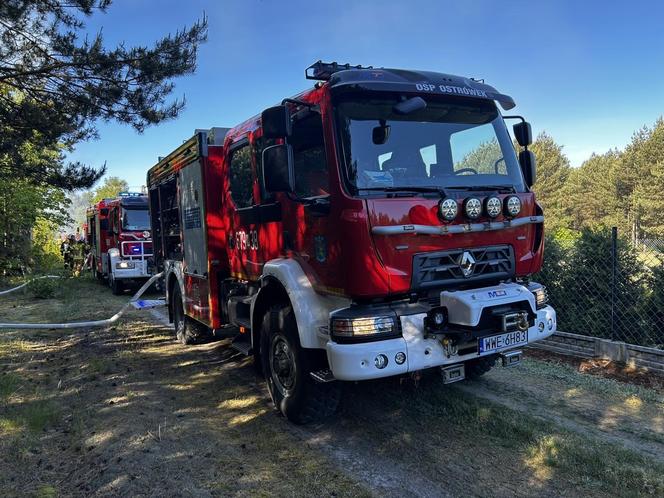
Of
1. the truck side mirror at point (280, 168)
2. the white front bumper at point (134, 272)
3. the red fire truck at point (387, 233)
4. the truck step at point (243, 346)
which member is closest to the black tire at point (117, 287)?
the white front bumper at point (134, 272)

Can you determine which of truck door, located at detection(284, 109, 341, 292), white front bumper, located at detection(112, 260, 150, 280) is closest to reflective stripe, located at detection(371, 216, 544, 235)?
truck door, located at detection(284, 109, 341, 292)

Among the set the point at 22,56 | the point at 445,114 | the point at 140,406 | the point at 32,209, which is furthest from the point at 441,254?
the point at 32,209

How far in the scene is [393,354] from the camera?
347 cm

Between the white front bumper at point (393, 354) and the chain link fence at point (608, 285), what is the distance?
3.36 metres

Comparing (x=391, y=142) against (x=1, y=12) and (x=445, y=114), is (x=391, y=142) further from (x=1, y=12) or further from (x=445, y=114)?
(x=1, y=12)

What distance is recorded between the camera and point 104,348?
293 inches

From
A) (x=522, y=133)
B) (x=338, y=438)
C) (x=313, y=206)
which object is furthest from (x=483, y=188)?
(x=338, y=438)

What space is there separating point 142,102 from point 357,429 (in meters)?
6.68

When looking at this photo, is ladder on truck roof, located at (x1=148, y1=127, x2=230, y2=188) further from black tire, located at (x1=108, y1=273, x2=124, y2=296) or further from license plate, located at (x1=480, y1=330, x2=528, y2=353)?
black tire, located at (x1=108, y1=273, x2=124, y2=296)

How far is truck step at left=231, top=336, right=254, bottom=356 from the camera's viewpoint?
5212mm

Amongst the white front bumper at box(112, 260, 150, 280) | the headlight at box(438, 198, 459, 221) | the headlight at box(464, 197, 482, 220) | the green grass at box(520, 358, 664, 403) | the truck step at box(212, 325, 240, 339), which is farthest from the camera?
the white front bumper at box(112, 260, 150, 280)

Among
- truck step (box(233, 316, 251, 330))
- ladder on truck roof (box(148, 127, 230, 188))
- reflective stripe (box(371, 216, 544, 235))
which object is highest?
ladder on truck roof (box(148, 127, 230, 188))

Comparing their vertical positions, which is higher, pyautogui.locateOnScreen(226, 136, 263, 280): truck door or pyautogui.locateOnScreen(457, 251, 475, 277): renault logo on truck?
pyautogui.locateOnScreen(226, 136, 263, 280): truck door

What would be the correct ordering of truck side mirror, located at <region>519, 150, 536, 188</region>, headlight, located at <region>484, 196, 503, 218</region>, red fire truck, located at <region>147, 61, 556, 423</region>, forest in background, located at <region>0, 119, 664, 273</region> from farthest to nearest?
forest in background, located at <region>0, 119, 664, 273</region>
truck side mirror, located at <region>519, 150, 536, 188</region>
headlight, located at <region>484, 196, 503, 218</region>
red fire truck, located at <region>147, 61, 556, 423</region>
